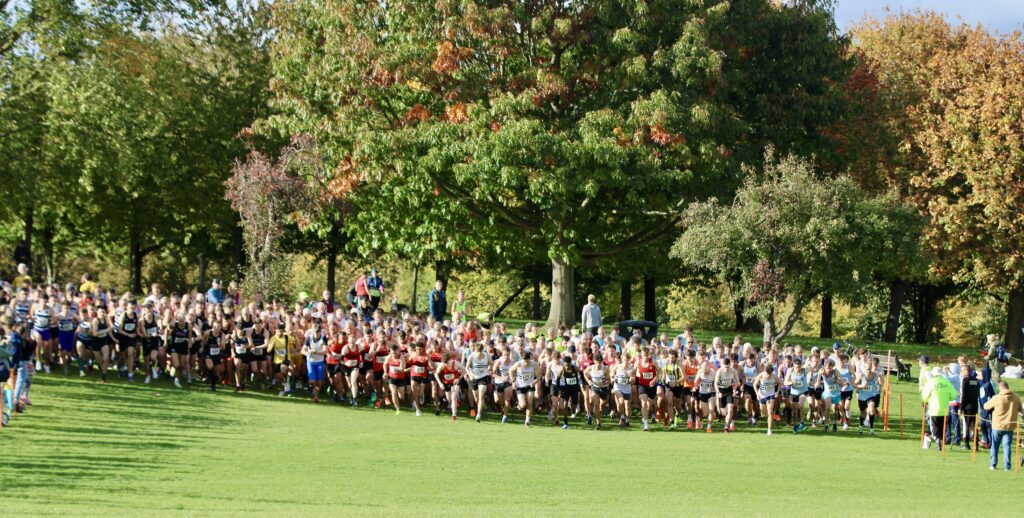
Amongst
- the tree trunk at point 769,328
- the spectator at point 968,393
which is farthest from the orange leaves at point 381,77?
the spectator at point 968,393

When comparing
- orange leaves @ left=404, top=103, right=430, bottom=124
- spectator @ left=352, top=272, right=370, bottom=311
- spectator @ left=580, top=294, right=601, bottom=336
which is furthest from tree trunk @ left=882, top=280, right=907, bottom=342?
spectator @ left=352, top=272, right=370, bottom=311

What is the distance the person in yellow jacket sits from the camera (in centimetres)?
2125

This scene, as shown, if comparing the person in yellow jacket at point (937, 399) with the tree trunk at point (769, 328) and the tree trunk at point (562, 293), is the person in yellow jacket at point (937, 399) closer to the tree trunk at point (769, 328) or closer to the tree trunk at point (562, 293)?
the tree trunk at point (769, 328)

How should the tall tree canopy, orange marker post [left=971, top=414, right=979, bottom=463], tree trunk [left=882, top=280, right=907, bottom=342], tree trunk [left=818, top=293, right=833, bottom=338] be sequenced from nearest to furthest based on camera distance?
orange marker post [left=971, top=414, right=979, bottom=463] < the tall tree canopy < tree trunk [left=882, top=280, right=907, bottom=342] < tree trunk [left=818, top=293, right=833, bottom=338]

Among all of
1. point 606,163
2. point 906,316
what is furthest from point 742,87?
point 906,316

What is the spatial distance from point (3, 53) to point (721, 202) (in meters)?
24.4

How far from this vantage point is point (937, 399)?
836 inches

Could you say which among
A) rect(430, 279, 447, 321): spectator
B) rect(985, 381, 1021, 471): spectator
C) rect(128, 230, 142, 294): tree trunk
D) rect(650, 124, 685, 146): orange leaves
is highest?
rect(650, 124, 685, 146): orange leaves

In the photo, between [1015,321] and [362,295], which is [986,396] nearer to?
[362,295]

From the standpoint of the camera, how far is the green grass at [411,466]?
44.7 ft

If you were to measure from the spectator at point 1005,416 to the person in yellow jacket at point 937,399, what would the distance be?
218 cm

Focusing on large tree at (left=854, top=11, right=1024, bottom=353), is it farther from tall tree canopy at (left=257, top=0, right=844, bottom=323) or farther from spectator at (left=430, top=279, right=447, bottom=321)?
spectator at (left=430, top=279, right=447, bottom=321)

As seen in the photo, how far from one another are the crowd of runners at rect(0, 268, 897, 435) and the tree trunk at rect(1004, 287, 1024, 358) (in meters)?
19.2

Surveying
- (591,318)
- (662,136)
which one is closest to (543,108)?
(662,136)
